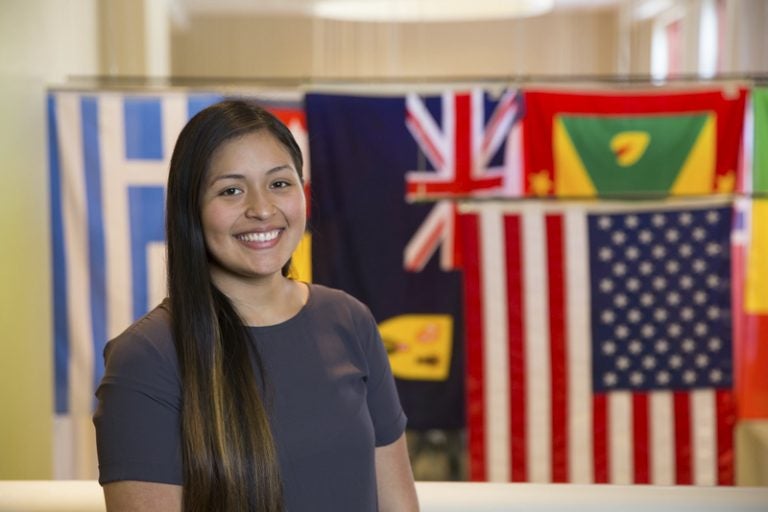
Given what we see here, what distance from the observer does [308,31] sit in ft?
19.0

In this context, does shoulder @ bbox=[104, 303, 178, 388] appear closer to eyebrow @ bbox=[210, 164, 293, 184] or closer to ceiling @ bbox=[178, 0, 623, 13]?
eyebrow @ bbox=[210, 164, 293, 184]

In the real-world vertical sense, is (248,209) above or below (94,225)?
above

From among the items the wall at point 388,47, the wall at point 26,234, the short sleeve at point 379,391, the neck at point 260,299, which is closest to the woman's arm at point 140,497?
the neck at point 260,299

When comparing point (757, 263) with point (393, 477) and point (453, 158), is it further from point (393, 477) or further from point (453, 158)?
point (393, 477)

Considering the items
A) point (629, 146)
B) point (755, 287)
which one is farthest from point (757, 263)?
point (629, 146)

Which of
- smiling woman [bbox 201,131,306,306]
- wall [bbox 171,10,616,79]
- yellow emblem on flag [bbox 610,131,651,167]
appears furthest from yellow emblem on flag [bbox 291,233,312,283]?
smiling woman [bbox 201,131,306,306]

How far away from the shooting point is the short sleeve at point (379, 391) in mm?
1538

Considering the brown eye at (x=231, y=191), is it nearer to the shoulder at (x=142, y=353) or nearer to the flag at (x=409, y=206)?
the shoulder at (x=142, y=353)

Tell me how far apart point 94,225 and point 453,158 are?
4.81 feet

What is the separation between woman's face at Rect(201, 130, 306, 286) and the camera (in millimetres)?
1383

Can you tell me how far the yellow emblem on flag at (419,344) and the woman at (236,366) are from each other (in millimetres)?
2797

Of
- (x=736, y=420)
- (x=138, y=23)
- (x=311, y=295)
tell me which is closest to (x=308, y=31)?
(x=138, y=23)

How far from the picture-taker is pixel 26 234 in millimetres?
3965

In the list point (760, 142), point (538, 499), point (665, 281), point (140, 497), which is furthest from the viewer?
point (760, 142)
